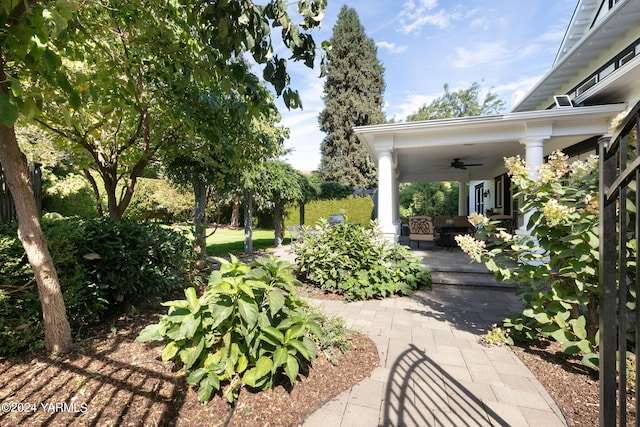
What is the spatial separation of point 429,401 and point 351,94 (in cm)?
2135

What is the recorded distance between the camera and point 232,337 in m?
2.05

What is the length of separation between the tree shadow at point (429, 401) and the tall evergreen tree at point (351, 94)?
61.1ft

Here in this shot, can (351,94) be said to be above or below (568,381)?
above

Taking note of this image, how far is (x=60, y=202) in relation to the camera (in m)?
11.4

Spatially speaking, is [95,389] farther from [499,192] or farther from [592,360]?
[499,192]

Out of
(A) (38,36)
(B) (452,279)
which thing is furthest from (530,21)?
(A) (38,36)

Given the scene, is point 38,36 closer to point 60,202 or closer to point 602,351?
point 602,351

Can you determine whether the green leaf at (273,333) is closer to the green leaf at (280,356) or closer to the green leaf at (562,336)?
the green leaf at (280,356)

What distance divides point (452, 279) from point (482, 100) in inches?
927

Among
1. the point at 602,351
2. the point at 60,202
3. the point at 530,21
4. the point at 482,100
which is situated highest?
the point at 482,100

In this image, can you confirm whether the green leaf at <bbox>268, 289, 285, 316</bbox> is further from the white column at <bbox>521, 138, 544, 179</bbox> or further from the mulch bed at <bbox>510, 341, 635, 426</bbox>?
the white column at <bbox>521, 138, 544, 179</bbox>

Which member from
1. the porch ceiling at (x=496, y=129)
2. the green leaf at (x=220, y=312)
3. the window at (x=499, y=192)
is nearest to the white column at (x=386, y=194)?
the porch ceiling at (x=496, y=129)

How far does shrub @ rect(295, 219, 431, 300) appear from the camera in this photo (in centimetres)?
464

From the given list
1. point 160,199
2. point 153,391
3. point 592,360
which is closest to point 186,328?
point 153,391
